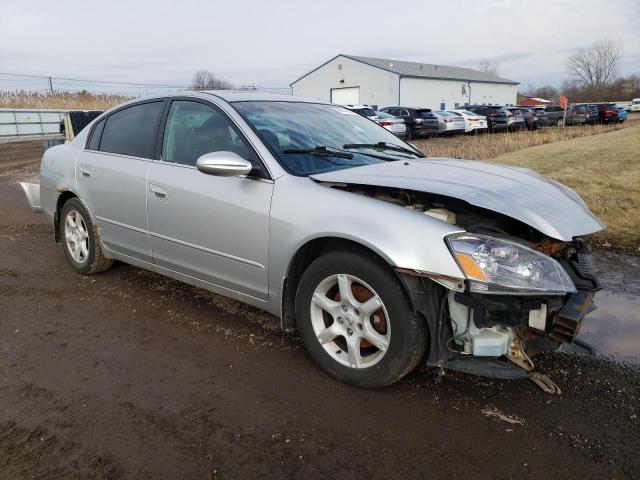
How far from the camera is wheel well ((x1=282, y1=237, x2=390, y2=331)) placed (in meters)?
2.85

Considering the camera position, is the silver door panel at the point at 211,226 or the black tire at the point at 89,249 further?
the black tire at the point at 89,249

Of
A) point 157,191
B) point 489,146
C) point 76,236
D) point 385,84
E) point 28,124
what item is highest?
point 385,84

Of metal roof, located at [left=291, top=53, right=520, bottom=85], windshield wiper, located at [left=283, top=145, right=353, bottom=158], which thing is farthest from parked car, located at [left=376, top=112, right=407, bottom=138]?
metal roof, located at [left=291, top=53, right=520, bottom=85]

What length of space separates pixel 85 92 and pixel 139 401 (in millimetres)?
36015

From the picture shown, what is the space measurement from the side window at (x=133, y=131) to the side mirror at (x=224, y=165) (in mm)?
1074

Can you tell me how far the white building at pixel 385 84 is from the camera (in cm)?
4803

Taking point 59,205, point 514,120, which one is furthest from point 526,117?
point 59,205

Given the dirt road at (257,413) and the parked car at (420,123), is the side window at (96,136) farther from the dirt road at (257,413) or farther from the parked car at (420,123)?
the parked car at (420,123)

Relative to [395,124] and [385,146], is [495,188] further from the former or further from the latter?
[395,124]

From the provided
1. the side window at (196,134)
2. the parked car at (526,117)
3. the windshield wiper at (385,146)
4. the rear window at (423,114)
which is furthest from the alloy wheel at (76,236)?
the parked car at (526,117)

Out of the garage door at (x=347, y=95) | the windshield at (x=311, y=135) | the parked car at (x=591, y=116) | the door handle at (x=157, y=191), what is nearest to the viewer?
the windshield at (x=311, y=135)

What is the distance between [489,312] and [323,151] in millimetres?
1581

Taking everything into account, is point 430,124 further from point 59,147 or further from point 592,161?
point 59,147

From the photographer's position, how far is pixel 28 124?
26.2m
